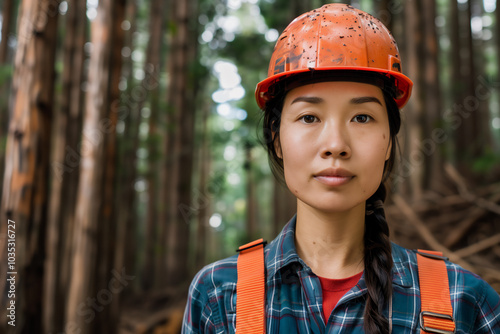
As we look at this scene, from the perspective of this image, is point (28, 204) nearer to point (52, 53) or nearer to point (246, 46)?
point (52, 53)

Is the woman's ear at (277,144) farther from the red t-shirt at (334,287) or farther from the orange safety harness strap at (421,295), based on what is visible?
the red t-shirt at (334,287)

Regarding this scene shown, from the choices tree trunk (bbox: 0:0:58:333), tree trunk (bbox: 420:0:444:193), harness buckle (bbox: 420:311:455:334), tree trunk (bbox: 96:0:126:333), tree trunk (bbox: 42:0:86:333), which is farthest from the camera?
tree trunk (bbox: 420:0:444:193)

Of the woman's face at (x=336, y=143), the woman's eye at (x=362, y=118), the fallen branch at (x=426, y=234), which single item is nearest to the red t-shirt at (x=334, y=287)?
the woman's face at (x=336, y=143)

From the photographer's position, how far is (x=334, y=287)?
5.38 feet

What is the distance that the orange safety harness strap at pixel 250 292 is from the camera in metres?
1.48

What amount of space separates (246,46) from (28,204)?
6196 mm

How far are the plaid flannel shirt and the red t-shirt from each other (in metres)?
0.05

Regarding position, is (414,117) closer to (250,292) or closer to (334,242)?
(334,242)

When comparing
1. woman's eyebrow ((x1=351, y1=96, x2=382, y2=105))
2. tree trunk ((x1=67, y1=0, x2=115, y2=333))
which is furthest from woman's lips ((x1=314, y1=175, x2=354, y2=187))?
tree trunk ((x1=67, y1=0, x2=115, y2=333))

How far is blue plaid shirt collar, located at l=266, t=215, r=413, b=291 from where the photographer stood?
1581mm

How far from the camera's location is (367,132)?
1.58 meters

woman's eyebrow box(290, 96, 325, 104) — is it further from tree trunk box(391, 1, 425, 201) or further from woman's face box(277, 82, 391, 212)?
tree trunk box(391, 1, 425, 201)

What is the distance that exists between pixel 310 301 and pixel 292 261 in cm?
18

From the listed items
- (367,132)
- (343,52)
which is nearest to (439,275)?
(367,132)
